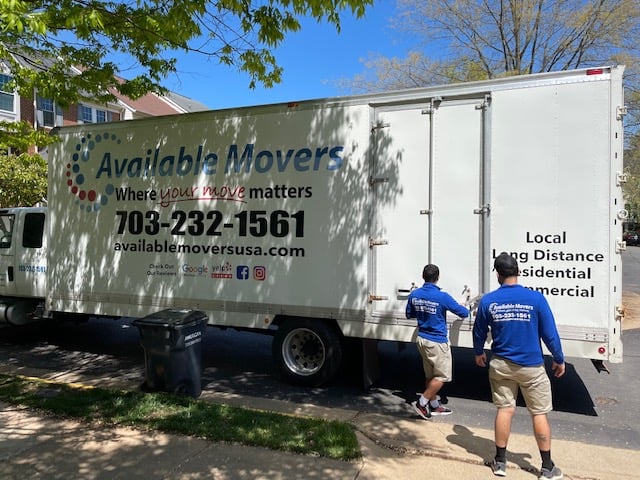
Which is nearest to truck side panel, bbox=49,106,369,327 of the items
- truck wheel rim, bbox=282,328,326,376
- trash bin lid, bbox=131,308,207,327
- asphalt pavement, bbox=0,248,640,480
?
truck wheel rim, bbox=282,328,326,376

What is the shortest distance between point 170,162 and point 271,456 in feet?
13.4

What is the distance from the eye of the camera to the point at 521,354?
12.5 ft

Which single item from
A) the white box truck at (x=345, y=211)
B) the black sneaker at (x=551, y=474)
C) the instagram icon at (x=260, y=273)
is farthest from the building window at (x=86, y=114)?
the black sneaker at (x=551, y=474)

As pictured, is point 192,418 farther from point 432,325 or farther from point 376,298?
point 432,325

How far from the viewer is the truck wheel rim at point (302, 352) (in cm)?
622

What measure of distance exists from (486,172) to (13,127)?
20.9 ft

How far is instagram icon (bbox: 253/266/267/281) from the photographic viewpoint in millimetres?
6188

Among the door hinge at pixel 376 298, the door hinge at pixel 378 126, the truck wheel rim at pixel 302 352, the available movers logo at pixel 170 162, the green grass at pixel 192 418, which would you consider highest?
the door hinge at pixel 378 126

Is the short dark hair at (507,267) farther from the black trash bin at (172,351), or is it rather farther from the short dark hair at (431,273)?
the black trash bin at (172,351)

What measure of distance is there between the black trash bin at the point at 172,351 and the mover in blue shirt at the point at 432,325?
92.7 inches

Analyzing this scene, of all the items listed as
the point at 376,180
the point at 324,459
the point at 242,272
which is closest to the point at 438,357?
the point at 324,459

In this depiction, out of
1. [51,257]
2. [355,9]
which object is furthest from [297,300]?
[51,257]

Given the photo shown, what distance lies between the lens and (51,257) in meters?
7.52

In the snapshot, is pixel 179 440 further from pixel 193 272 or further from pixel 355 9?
pixel 355 9
